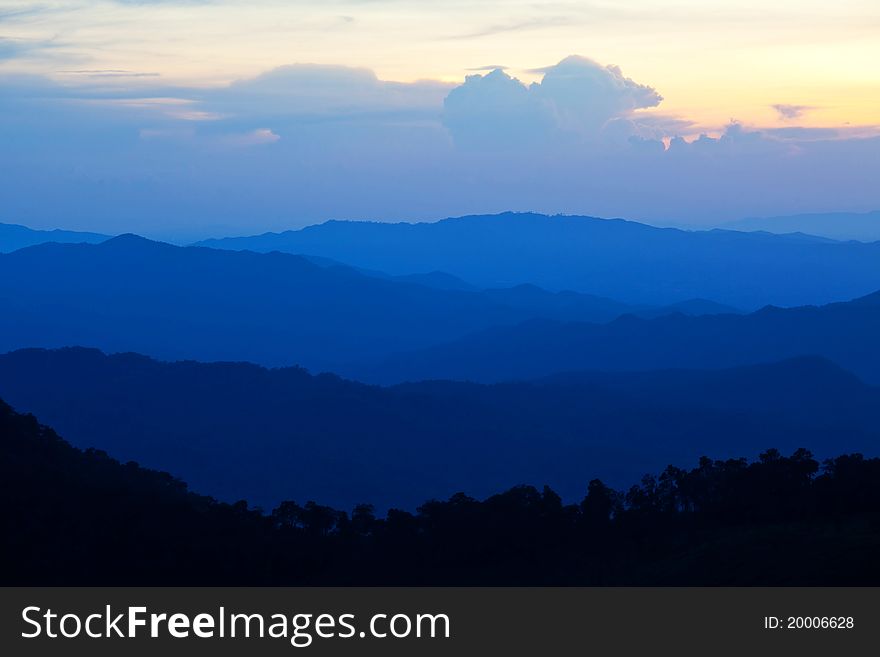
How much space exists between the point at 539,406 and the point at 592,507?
11884 centimetres

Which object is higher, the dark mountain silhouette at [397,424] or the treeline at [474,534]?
the dark mountain silhouette at [397,424]

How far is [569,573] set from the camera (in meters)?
50.4

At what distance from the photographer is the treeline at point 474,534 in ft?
156

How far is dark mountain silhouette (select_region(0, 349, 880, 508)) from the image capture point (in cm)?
13875

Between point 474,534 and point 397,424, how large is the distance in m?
105

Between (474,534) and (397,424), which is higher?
(397,424)

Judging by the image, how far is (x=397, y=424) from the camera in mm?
159375

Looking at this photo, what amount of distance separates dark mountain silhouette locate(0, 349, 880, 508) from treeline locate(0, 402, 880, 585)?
7030 centimetres

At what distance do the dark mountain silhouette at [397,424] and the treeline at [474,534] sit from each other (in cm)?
7030

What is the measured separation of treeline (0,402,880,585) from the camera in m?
47.6

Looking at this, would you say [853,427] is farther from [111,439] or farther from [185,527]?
[185,527]

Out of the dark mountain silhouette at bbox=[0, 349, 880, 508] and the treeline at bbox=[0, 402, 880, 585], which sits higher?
the dark mountain silhouette at bbox=[0, 349, 880, 508]

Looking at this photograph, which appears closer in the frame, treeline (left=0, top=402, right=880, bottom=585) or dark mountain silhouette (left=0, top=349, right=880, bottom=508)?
treeline (left=0, top=402, right=880, bottom=585)

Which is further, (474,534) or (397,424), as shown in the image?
(397,424)
